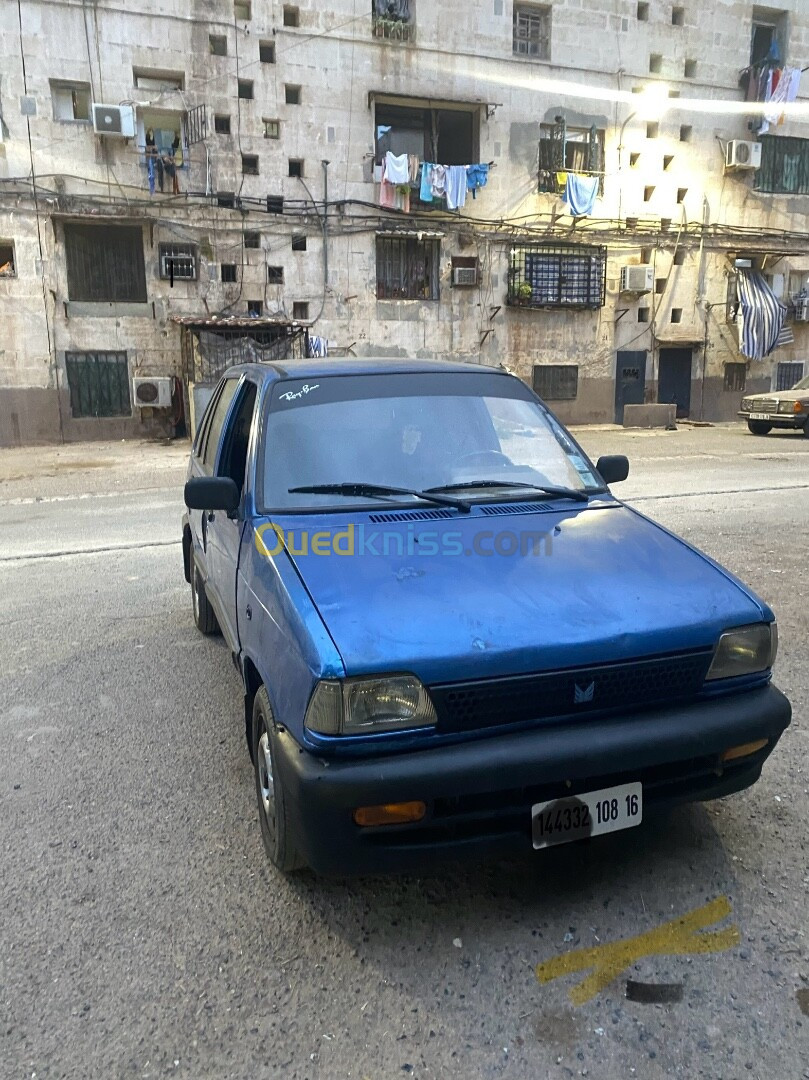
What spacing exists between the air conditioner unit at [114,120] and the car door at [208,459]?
54.1 feet

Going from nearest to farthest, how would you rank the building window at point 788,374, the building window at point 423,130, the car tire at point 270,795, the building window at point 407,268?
the car tire at point 270,795 < the building window at point 407,268 < the building window at point 423,130 < the building window at point 788,374

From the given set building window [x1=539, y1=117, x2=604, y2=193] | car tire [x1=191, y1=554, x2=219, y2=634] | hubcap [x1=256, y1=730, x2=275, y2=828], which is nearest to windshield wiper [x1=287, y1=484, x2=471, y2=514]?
hubcap [x1=256, y1=730, x2=275, y2=828]

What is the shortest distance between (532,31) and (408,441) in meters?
23.3

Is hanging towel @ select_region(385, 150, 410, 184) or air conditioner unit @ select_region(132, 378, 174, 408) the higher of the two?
hanging towel @ select_region(385, 150, 410, 184)

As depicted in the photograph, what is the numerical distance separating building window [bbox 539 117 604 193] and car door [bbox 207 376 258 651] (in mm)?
20758

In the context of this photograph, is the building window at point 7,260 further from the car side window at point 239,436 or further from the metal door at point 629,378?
the car side window at point 239,436

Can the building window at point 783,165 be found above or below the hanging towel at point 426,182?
above

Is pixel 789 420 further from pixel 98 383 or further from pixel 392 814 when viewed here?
pixel 392 814

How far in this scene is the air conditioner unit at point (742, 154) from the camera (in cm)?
2298

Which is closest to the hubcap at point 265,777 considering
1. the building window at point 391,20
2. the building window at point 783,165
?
the building window at point 391,20

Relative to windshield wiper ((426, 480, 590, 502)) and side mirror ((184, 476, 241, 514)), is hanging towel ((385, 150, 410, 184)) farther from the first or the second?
side mirror ((184, 476, 241, 514))

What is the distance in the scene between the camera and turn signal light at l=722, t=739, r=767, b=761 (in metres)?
2.47

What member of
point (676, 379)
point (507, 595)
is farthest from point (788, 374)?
point (507, 595)

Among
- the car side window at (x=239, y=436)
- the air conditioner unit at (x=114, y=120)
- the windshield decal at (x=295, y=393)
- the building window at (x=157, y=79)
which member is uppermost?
the building window at (x=157, y=79)
